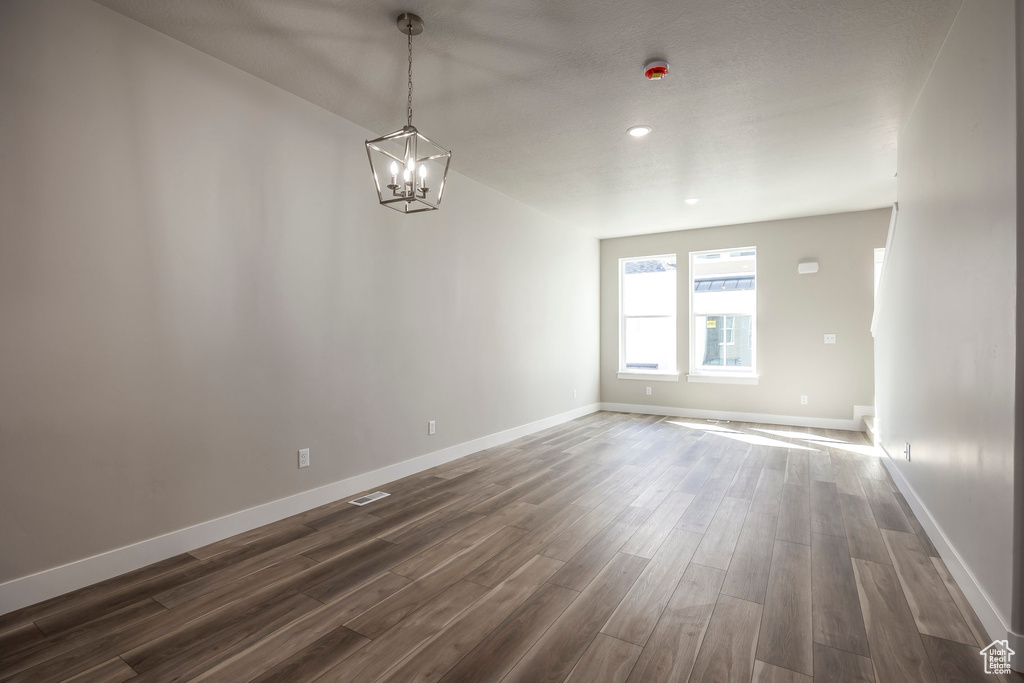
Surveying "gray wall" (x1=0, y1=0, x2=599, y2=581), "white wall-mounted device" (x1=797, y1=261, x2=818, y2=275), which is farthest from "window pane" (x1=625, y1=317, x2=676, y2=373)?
"gray wall" (x1=0, y1=0, x2=599, y2=581)

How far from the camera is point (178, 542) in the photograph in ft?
8.38

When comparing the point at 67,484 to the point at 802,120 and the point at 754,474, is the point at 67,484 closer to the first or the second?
the point at 754,474

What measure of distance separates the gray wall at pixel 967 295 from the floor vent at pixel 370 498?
3182 mm

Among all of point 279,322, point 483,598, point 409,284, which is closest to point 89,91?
point 279,322

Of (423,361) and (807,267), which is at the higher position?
(807,267)

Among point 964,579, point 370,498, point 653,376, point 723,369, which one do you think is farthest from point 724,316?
point 370,498

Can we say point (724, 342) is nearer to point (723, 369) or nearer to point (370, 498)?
point (723, 369)

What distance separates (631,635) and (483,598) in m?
0.64

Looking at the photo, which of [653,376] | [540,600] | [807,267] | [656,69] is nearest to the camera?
[540,600]

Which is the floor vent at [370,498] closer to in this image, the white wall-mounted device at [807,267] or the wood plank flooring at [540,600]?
the wood plank flooring at [540,600]

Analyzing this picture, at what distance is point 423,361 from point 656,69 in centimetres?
268

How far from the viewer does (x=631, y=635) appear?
1.87m

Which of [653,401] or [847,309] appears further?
[653,401]

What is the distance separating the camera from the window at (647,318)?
23.4 ft
